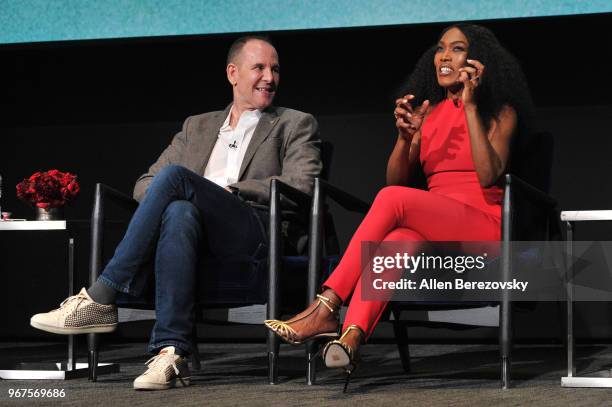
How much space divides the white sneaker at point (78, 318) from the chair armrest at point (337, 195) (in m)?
0.64

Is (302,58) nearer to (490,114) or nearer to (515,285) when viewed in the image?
(490,114)

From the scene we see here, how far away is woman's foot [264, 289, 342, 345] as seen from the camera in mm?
2277

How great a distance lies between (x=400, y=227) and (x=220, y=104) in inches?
64.9

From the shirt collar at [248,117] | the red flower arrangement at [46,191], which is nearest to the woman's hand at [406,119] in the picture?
the shirt collar at [248,117]

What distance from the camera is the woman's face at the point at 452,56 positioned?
287cm

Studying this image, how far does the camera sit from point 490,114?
279cm

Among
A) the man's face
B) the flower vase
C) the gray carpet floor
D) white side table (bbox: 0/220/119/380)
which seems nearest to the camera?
the gray carpet floor

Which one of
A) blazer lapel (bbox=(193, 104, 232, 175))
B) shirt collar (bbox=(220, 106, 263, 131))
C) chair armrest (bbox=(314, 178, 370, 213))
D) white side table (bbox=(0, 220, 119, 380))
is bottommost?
white side table (bbox=(0, 220, 119, 380))

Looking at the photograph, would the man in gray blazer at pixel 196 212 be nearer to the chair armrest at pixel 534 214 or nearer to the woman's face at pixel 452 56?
the woman's face at pixel 452 56

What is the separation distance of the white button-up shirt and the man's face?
0.14 feet

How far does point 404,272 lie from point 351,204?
15.2 inches

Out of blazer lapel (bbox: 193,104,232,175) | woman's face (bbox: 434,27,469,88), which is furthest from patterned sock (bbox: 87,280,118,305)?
woman's face (bbox: 434,27,469,88)

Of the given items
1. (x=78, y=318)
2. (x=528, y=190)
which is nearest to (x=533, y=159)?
(x=528, y=190)

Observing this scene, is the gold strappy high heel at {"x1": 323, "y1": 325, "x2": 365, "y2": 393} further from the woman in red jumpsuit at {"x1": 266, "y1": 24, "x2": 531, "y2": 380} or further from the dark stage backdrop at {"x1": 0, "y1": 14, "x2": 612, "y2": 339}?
the dark stage backdrop at {"x1": 0, "y1": 14, "x2": 612, "y2": 339}
